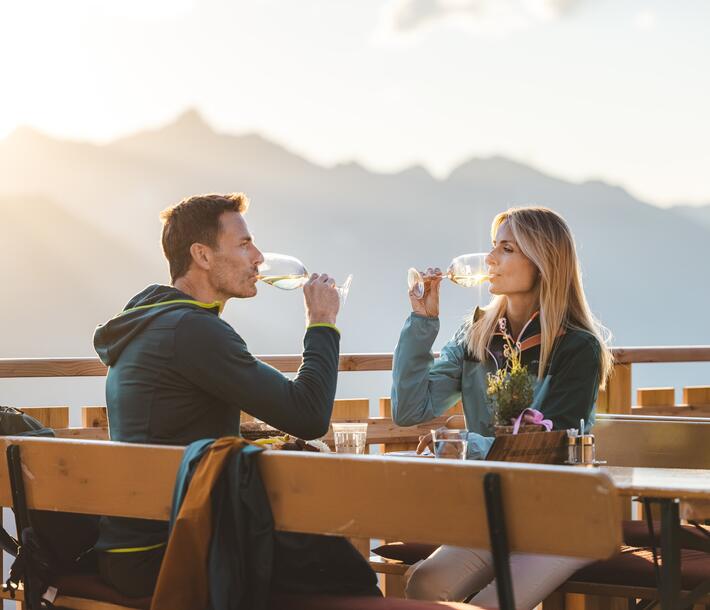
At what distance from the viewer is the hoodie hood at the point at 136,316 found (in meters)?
2.71

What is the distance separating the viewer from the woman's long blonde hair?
132 inches

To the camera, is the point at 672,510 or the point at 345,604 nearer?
the point at 345,604

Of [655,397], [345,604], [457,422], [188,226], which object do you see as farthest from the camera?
[655,397]

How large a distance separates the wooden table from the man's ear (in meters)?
1.23

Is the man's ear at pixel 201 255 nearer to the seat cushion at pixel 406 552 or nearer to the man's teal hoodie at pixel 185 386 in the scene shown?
the man's teal hoodie at pixel 185 386

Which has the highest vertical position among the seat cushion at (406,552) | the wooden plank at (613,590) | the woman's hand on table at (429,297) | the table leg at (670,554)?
the woman's hand on table at (429,297)

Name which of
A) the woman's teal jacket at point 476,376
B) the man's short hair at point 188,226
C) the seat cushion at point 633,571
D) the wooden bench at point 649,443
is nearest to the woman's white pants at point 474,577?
the seat cushion at point 633,571

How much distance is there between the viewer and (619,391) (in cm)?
538

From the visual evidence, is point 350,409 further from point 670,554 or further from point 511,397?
point 670,554

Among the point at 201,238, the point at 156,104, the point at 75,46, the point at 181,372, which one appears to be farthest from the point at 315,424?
the point at 156,104

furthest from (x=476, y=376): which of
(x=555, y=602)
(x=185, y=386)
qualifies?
(x=185, y=386)

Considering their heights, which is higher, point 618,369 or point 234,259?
point 234,259

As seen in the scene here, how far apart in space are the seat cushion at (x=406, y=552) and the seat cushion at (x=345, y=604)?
1009 mm

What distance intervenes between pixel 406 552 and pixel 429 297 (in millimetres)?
822
